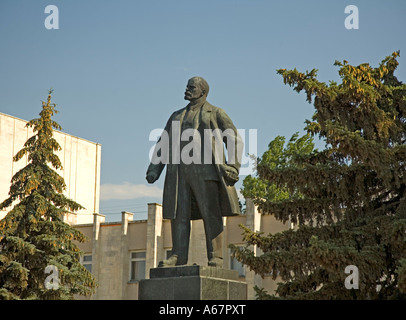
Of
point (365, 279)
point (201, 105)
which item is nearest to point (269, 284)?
point (365, 279)

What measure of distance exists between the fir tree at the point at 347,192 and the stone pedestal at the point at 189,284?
10.4 feet

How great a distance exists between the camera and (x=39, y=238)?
70.0ft

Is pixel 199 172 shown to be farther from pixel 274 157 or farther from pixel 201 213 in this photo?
pixel 274 157

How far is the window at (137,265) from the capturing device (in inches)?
1293

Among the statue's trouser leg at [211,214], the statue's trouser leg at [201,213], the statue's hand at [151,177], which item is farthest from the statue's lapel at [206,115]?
Result: the statue's hand at [151,177]

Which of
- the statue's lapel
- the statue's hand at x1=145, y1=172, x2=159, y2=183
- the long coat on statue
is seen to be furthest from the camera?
the statue's hand at x1=145, y1=172, x2=159, y2=183

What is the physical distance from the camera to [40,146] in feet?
73.7

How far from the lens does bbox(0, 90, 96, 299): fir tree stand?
20.8 meters

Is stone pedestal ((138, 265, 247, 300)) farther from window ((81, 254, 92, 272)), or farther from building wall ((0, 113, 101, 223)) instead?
building wall ((0, 113, 101, 223))

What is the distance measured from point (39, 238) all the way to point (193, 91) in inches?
518

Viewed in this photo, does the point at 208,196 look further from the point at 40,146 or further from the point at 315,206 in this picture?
the point at 40,146

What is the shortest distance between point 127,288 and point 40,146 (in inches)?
485
